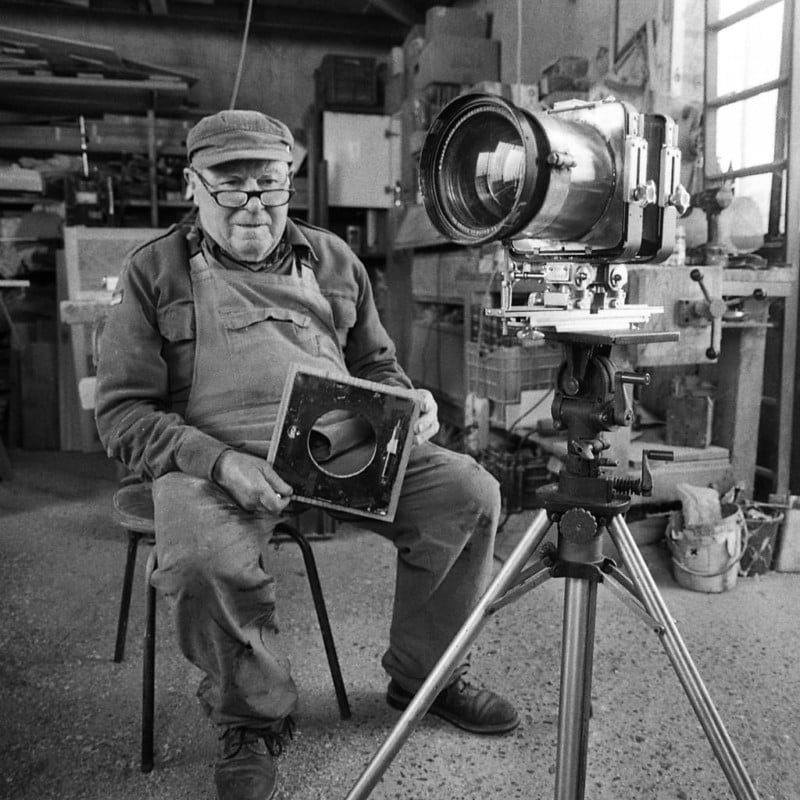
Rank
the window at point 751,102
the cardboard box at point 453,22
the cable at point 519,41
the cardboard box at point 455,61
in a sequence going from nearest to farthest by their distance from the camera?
the window at point 751,102 → the cable at point 519,41 → the cardboard box at point 455,61 → the cardboard box at point 453,22

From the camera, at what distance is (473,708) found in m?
1.61

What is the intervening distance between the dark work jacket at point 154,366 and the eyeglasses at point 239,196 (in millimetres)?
124

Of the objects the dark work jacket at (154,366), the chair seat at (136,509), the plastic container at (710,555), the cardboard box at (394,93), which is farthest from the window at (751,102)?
the cardboard box at (394,93)

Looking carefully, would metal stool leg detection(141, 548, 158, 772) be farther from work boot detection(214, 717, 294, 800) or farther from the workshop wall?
the workshop wall

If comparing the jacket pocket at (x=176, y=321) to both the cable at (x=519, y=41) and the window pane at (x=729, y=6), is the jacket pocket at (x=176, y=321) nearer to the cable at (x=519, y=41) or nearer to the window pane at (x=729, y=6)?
the window pane at (x=729, y=6)

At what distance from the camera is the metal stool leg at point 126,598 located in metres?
1.78

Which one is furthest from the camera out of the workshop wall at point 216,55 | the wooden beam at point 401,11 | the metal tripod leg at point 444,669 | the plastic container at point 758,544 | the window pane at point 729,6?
the workshop wall at point 216,55

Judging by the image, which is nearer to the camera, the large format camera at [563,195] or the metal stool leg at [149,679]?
the large format camera at [563,195]

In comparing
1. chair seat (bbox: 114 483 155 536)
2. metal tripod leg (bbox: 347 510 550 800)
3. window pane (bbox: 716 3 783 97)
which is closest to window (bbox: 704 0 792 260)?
window pane (bbox: 716 3 783 97)

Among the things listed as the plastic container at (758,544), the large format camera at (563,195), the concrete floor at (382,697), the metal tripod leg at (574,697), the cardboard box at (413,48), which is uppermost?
the cardboard box at (413,48)

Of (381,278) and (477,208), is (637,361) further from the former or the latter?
(381,278)

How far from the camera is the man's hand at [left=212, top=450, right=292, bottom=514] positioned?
142cm

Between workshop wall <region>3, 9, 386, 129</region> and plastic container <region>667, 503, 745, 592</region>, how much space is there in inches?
165

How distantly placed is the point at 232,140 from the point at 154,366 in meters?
0.48
